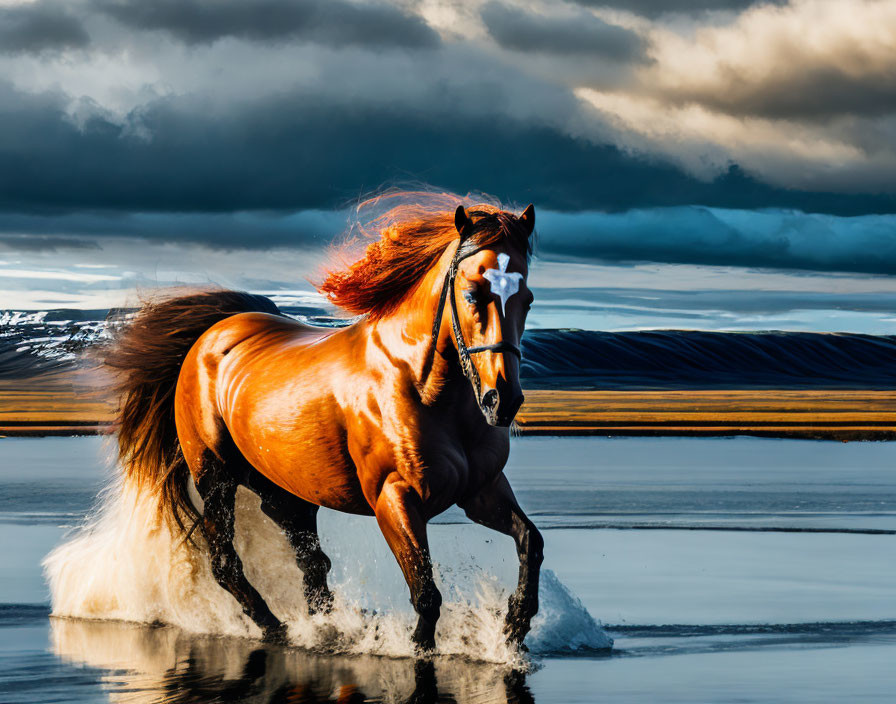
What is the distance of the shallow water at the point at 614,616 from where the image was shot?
592cm

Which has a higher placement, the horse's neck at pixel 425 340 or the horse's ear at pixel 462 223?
the horse's ear at pixel 462 223

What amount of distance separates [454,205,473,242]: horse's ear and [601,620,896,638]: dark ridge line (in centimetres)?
292

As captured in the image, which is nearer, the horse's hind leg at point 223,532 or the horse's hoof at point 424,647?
the horse's hoof at point 424,647

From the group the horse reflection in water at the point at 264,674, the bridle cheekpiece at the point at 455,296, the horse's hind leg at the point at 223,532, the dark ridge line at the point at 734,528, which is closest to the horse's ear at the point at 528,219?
the bridle cheekpiece at the point at 455,296

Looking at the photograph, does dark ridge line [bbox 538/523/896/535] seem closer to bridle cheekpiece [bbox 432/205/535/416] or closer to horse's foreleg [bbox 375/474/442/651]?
horse's foreleg [bbox 375/474/442/651]

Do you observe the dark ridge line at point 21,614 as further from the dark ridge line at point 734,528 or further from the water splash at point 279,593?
the dark ridge line at point 734,528

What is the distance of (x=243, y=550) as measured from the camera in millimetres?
7961

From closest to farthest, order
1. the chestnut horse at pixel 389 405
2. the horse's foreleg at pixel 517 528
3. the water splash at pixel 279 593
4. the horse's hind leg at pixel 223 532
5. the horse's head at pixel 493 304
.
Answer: the horse's head at pixel 493 304
the chestnut horse at pixel 389 405
the horse's foreleg at pixel 517 528
the water splash at pixel 279 593
the horse's hind leg at pixel 223 532

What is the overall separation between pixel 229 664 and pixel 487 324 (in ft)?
8.29

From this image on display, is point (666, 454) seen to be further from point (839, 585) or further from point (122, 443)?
point (122, 443)

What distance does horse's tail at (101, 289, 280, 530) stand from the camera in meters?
8.41

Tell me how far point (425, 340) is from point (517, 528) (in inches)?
42.9

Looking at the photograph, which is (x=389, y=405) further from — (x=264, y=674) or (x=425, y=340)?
(x=264, y=674)

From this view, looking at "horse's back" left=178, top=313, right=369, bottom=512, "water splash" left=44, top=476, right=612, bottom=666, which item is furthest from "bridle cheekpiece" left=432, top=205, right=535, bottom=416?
"water splash" left=44, top=476, right=612, bottom=666
